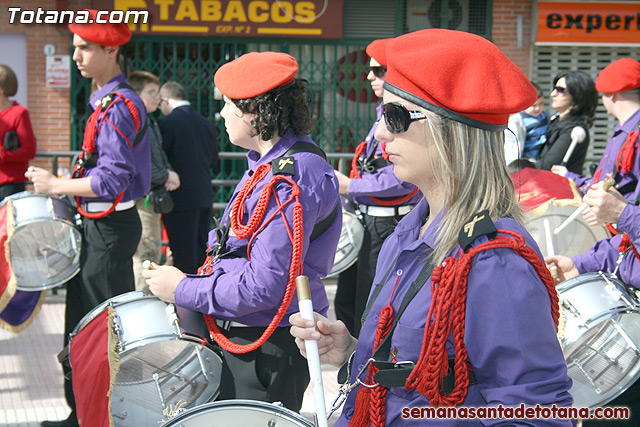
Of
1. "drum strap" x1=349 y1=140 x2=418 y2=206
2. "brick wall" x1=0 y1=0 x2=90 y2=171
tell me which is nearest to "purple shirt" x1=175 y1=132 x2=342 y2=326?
"drum strap" x1=349 y1=140 x2=418 y2=206

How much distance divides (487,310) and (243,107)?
1535mm

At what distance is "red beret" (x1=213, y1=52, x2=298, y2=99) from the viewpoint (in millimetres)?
2723

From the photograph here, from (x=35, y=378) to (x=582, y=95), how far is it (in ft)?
15.5

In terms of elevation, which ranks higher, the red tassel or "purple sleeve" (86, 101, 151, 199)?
"purple sleeve" (86, 101, 151, 199)

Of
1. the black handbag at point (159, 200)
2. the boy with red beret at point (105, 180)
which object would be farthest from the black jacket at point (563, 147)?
the boy with red beret at point (105, 180)

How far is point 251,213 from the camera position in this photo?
105 inches

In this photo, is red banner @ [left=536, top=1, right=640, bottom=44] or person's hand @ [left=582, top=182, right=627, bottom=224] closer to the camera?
person's hand @ [left=582, top=182, right=627, bottom=224]

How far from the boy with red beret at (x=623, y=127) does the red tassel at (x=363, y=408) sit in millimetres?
2937

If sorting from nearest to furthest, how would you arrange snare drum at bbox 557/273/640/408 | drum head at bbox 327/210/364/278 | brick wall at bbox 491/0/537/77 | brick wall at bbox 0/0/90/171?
1. snare drum at bbox 557/273/640/408
2. drum head at bbox 327/210/364/278
3. brick wall at bbox 0/0/90/171
4. brick wall at bbox 491/0/537/77

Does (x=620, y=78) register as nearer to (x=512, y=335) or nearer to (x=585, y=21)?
(x=512, y=335)

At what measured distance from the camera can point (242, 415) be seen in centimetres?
208

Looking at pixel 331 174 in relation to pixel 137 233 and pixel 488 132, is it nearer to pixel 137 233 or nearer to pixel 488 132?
pixel 488 132

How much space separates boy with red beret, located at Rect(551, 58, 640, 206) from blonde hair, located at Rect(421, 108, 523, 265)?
281 cm

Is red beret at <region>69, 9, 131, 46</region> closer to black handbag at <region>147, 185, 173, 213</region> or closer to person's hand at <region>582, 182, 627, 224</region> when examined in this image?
black handbag at <region>147, 185, 173, 213</region>
